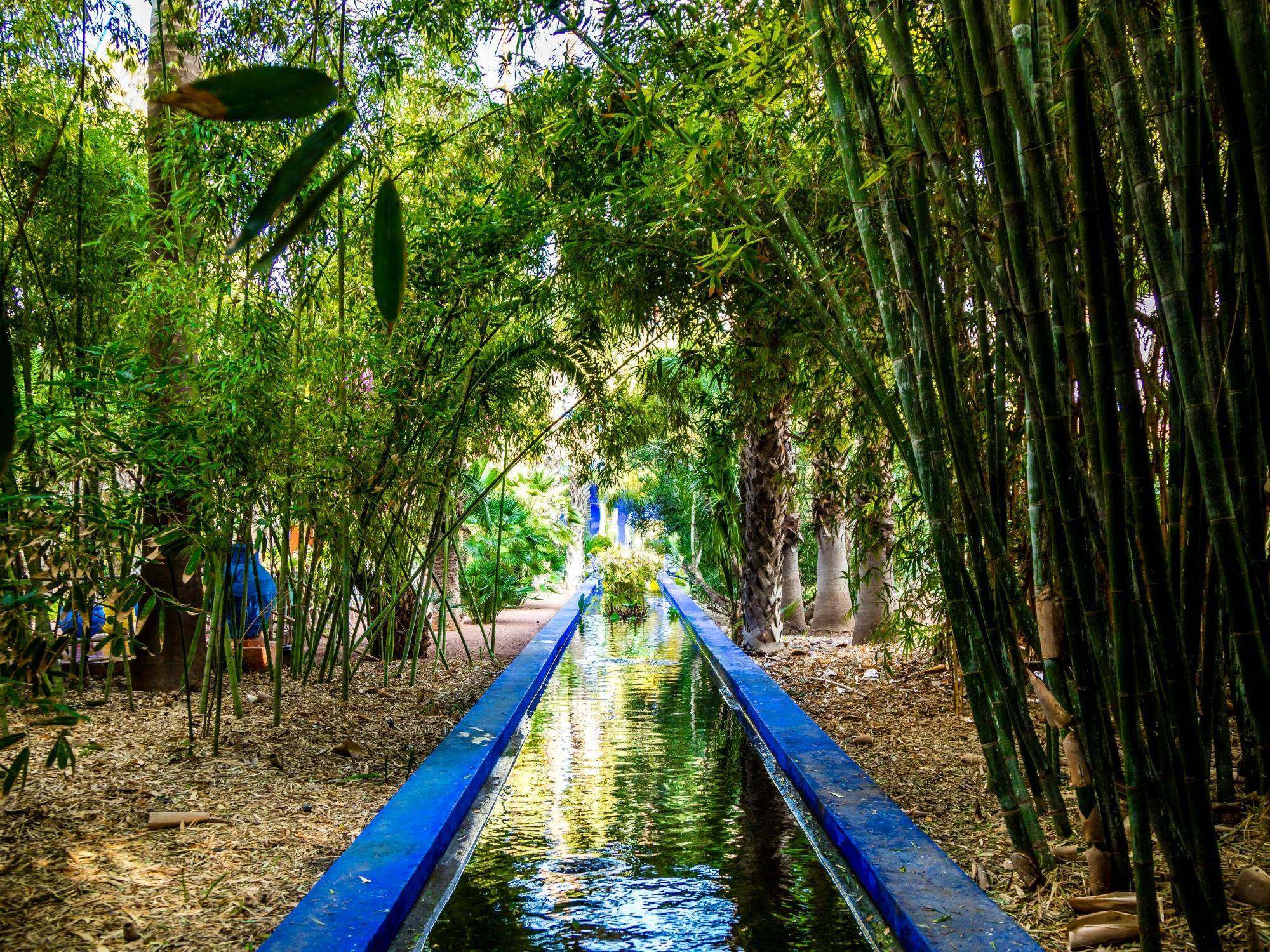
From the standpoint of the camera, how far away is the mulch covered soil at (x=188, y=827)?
2496 millimetres

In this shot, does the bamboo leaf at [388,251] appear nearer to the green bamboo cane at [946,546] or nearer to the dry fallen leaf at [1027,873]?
the green bamboo cane at [946,546]

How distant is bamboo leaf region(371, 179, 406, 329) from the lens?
2.12 ft

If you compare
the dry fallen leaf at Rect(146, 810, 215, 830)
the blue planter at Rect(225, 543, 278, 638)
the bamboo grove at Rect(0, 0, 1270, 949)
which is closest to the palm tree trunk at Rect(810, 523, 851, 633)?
the bamboo grove at Rect(0, 0, 1270, 949)

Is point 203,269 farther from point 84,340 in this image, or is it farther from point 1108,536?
point 1108,536

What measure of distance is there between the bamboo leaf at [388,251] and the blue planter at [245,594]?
152 inches

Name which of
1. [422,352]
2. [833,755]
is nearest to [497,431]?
[422,352]

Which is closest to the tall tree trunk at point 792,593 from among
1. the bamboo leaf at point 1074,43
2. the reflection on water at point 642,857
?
the reflection on water at point 642,857

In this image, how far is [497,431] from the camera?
7.48 metres

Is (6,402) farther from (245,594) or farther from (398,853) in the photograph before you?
(245,594)

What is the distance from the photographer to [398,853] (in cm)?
300

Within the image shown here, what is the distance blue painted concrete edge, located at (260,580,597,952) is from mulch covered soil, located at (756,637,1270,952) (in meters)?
1.76

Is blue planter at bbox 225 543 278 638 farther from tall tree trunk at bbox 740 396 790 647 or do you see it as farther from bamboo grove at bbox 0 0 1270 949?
tall tree trunk at bbox 740 396 790 647

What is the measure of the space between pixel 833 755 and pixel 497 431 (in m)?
4.09

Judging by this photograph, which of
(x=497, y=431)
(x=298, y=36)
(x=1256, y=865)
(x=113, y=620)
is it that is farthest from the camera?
(x=497, y=431)
